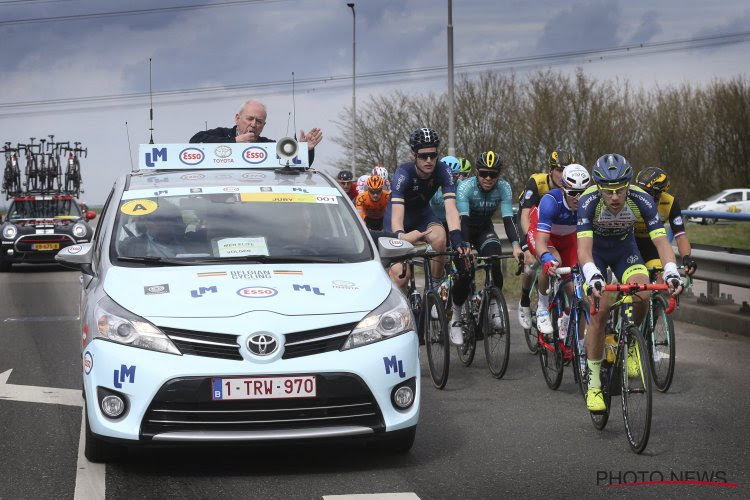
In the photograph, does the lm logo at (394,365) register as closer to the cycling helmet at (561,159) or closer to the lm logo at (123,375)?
the lm logo at (123,375)

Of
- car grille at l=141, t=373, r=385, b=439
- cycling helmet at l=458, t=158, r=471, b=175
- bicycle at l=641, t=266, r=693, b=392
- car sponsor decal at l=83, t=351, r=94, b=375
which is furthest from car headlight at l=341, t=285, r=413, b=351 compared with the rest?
cycling helmet at l=458, t=158, r=471, b=175

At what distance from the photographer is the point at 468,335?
10.2 meters

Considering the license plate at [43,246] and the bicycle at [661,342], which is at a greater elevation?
the bicycle at [661,342]

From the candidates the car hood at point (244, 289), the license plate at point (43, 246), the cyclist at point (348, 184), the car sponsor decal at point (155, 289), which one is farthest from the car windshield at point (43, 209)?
the car sponsor decal at point (155, 289)

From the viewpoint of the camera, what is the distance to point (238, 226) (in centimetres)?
714

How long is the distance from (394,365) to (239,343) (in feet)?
2.71

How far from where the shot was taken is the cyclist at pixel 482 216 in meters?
10.2

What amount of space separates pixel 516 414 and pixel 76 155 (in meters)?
35.1

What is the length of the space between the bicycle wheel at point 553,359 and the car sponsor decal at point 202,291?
11.7 feet

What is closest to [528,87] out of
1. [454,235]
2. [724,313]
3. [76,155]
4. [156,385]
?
[76,155]

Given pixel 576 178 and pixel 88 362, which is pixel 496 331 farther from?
pixel 88 362

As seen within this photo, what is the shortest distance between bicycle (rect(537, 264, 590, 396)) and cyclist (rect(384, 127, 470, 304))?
31.8 inches

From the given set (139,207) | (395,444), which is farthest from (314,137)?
(395,444)

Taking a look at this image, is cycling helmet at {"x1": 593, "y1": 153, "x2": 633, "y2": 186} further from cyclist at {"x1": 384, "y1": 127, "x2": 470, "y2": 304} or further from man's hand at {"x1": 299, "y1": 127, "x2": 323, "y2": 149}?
man's hand at {"x1": 299, "y1": 127, "x2": 323, "y2": 149}
